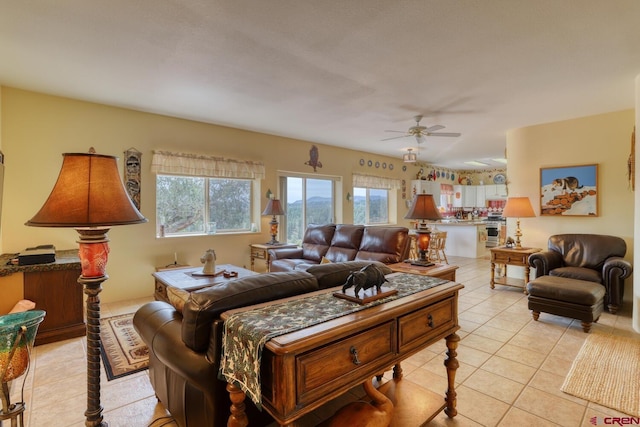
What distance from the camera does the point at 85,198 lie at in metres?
1.32

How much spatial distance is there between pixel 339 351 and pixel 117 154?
4.26 m

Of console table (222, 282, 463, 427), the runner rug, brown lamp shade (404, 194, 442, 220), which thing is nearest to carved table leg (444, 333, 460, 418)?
console table (222, 282, 463, 427)

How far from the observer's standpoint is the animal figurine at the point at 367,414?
4.74 ft

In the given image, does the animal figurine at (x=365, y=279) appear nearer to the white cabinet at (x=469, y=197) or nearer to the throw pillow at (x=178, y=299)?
the throw pillow at (x=178, y=299)

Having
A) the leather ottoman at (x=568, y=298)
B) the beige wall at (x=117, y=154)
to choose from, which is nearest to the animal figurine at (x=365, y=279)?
the leather ottoman at (x=568, y=298)

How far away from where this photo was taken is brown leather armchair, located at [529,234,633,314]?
357cm

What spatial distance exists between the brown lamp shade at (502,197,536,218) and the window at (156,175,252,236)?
4.17 m

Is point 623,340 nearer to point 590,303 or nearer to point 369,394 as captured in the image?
point 590,303

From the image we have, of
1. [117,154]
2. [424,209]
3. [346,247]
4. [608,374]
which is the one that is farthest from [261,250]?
[608,374]

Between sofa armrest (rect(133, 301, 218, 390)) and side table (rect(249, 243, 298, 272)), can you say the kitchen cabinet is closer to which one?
side table (rect(249, 243, 298, 272))

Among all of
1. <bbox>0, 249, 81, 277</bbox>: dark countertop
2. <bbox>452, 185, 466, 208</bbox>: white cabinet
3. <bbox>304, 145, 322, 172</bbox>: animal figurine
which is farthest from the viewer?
<bbox>452, 185, 466, 208</bbox>: white cabinet

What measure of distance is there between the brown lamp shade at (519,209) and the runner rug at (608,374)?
1.91 meters

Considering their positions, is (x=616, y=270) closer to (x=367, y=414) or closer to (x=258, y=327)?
(x=367, y=414)

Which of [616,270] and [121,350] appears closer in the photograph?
[121,350]
